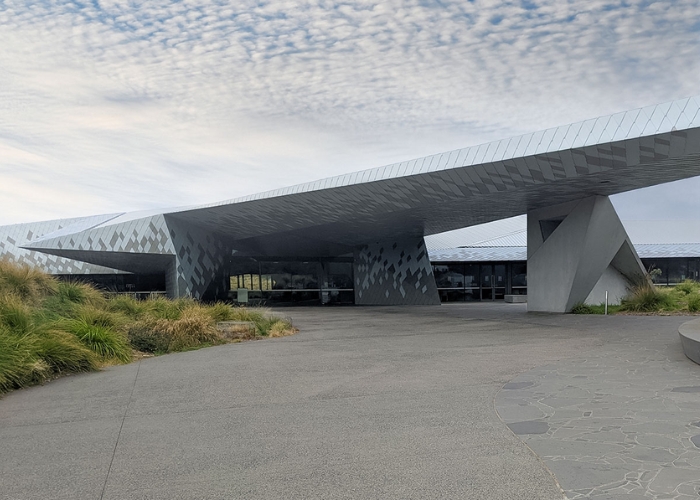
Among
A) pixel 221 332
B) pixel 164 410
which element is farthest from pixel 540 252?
pixel 164 410

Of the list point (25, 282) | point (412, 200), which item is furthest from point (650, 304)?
point (25, 282)

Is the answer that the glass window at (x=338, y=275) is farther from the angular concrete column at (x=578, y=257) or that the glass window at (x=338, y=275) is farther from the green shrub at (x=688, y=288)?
the green shrub at (x=688, y=288)

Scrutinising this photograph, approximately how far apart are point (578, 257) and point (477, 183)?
5.89 meters

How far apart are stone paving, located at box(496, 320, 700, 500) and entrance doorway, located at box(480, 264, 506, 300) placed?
3046 cm

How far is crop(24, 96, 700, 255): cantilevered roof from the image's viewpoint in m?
12.6

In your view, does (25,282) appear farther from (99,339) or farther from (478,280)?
(478,280)

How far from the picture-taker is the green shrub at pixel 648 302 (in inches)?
778

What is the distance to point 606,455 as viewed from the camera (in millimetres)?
4676

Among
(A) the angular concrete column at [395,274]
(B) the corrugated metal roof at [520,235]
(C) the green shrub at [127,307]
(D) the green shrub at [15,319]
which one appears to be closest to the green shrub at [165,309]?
(C) the green shrub at [127,307]

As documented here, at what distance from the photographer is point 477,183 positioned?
659 inches

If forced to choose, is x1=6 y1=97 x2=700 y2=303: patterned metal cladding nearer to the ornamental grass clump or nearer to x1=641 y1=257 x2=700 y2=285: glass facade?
the ornamental grass clump

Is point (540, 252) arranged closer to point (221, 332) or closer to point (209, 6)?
point (221, 332)

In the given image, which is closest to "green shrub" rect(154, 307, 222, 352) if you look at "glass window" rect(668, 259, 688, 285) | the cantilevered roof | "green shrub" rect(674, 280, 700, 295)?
the cantilevered roof

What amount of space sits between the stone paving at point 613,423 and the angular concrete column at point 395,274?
25680 mm
